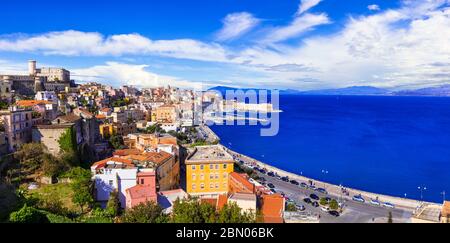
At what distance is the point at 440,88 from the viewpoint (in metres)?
175

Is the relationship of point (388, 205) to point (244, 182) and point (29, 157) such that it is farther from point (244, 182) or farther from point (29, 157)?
point (29, 157)

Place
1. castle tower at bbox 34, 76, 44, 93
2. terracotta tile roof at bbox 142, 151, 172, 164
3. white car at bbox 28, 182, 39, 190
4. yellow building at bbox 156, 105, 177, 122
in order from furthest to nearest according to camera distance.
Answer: yellow building at bbox 156, 105, 177, 122
castle tower at bbox 34, 76, 44, 93
terracotta tile roof at bbox 142, 151, 172, 164
white car at bbox 28, 182, 39, 190

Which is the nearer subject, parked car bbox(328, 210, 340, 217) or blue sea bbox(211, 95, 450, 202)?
parked car bbox(328, 210, 340, 217)

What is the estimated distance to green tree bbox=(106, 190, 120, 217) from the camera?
9.12 m

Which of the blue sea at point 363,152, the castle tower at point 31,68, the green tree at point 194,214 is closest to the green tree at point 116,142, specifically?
the blue sea at point 363,152

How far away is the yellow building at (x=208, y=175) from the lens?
12.7m

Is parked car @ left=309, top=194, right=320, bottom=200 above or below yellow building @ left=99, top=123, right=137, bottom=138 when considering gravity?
below

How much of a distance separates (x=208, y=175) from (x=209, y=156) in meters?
0.82

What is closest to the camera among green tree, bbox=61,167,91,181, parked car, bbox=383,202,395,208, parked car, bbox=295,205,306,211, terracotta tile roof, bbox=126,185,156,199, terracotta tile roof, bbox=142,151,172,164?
terracotta tile roof, bbox=126,185,156,199

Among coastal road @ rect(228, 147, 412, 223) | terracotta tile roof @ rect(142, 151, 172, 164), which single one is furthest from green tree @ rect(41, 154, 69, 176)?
coastal road @ rect(228, 147, 412, 223)

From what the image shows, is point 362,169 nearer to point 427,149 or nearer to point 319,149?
point 319,149

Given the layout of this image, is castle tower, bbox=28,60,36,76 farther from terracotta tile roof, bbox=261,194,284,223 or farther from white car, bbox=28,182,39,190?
terracotta tile roof, bbox=261,194,284,223
